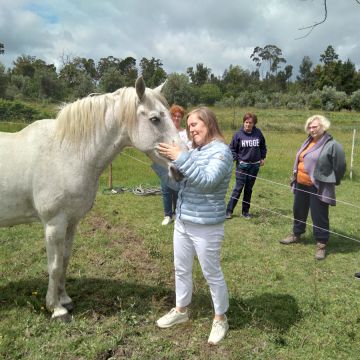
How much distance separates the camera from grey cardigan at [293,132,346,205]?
182 inches

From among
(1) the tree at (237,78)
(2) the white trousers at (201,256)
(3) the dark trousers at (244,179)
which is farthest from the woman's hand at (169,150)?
(1) the tree at (237,78)

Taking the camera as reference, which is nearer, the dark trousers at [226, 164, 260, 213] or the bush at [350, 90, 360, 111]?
the dark trousers at [226, 164, 260, 213]

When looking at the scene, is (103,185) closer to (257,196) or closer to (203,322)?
(257,196)

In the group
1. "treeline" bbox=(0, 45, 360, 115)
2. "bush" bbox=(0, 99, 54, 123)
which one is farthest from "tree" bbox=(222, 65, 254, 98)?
"bush" bbox=(0, 99, 54, 123)

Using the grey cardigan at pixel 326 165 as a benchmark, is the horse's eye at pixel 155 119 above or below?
above

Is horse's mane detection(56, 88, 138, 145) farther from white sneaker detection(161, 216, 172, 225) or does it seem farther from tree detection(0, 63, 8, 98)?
tree detection(0, 63, 8, 98)

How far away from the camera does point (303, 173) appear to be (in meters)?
5.05

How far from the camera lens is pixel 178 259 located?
9.29 ft

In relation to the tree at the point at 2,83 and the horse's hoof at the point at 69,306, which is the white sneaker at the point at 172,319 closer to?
the horse's hoof at the point at 69,306

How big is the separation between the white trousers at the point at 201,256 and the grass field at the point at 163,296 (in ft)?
1.17

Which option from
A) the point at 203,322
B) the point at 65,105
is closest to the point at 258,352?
the point at 203,322

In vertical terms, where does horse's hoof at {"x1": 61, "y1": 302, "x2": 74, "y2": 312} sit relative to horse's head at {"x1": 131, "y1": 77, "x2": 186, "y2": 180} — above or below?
below

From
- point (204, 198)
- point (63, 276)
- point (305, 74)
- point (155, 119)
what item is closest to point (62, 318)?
point (63, 276)

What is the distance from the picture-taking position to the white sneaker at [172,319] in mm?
2990
